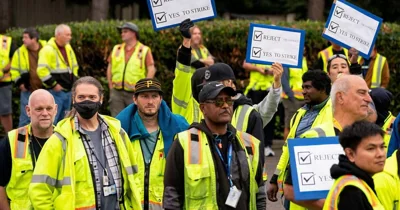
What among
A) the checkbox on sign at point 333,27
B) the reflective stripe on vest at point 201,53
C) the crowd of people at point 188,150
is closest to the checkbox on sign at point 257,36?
the checkbox on sign at point 333,27

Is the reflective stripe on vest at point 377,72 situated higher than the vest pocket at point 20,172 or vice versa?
the reflective stripe on vest at point 377,72

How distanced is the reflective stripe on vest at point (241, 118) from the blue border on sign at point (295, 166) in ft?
5.77

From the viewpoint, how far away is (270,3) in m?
28.2

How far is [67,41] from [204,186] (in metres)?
9.30

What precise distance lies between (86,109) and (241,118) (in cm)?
150

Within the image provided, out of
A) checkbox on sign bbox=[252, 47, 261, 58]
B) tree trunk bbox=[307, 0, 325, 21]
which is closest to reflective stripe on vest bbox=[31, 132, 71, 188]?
checkbox on sign bbox=[252, 47, 261, 58]

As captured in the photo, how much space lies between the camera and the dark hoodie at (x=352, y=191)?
5355mm

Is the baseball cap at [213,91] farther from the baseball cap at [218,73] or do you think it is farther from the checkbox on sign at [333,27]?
the checkbox on sign at [333,27]

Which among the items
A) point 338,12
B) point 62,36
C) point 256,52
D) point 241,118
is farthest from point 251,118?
point 62,36

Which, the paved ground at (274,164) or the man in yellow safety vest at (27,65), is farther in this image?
Result: the man in yellow safety vest at (27,65)

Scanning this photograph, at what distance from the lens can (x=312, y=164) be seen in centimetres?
630

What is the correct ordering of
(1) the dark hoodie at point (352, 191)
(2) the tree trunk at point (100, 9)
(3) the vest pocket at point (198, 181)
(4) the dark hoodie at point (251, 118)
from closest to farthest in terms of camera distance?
(1) the dark hoodie at point (352, 191)
(3) the vest pocket at point (198, 181)
(4) the dark hoodie at point (251, 118)
(2) the tree trunk at point (100, 9)

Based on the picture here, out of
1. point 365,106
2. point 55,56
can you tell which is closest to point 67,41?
point 55,56

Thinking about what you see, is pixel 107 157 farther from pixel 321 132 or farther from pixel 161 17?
pixel 161 17
